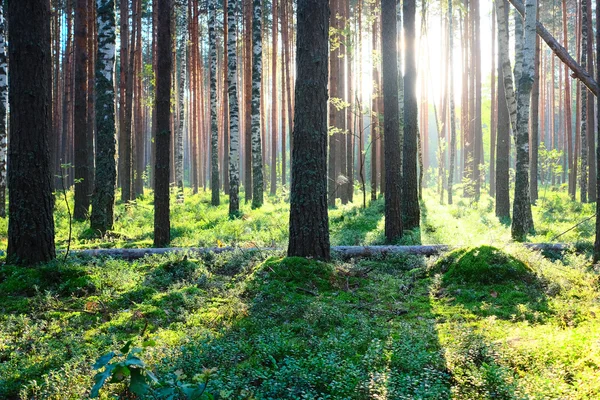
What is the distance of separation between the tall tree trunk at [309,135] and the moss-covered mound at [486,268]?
2148 mm

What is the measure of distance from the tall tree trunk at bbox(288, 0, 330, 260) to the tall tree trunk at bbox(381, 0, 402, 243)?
3568 millimetres

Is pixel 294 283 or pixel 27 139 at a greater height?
pixel 27 139

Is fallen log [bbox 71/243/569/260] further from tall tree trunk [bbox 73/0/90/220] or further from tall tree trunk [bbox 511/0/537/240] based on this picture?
tall tree trunk [bbox 73/0/90/220]

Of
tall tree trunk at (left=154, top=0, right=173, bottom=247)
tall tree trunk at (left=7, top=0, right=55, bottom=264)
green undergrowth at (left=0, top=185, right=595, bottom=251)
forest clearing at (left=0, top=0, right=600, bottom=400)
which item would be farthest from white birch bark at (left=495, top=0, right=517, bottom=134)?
tall tree trunk at (left=7, top=0, right=55, bottom=264)

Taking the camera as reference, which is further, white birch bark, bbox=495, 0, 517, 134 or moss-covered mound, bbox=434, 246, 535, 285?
white birch bark, bbox=495, 0, 517, 134

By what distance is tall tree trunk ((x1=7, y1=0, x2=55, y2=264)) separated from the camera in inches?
277

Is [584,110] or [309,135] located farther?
[584,110]

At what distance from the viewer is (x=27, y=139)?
7.11m

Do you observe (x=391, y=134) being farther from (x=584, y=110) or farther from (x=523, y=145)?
(x=584, y=110)

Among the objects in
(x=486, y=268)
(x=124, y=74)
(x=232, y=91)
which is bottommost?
(x=486, y=268)

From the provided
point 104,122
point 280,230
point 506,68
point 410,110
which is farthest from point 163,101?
point 506,68

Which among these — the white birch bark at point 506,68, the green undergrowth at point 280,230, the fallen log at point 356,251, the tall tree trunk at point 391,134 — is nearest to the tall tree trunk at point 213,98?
the green undergrowth at point 280,230

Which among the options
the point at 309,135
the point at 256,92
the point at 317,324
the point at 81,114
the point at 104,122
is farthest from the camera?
the point at 256,92

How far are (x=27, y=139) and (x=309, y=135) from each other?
4.26m
